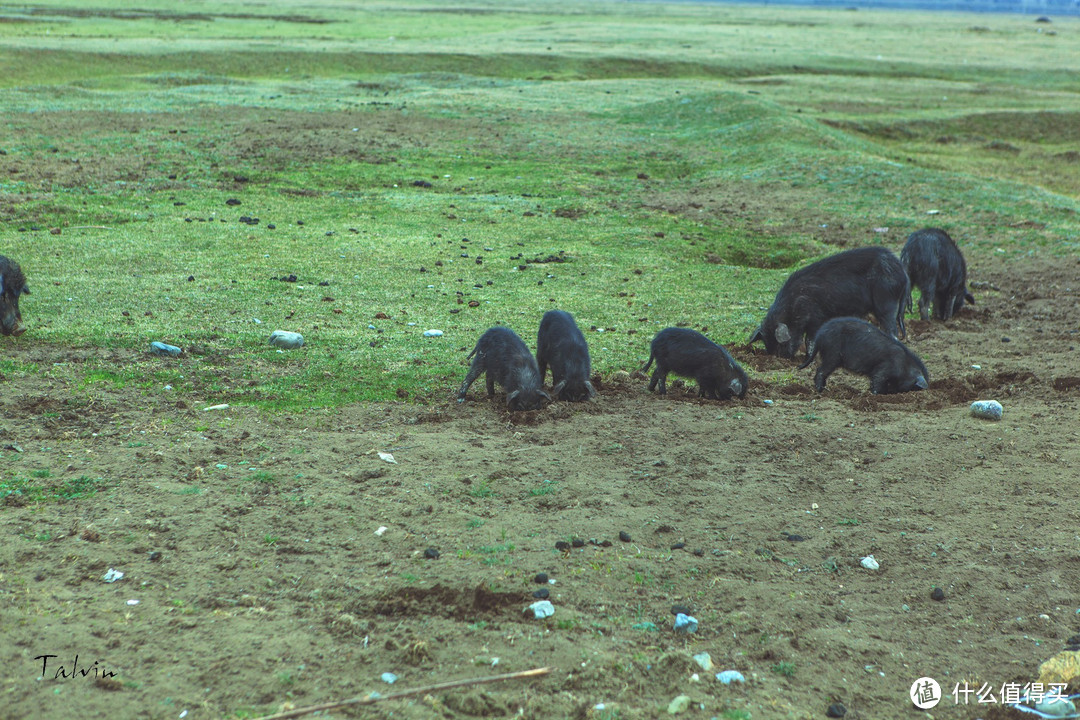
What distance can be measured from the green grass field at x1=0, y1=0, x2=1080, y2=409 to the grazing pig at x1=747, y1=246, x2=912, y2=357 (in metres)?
1.07

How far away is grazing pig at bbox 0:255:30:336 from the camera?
9680 mm

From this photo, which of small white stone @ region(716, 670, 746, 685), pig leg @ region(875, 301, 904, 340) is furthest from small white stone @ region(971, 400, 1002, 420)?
small white stone @ region(716, 670, 746, 685)

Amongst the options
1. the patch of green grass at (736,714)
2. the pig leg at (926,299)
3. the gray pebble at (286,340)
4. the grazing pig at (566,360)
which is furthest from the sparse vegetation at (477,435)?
the pig leg at (926,299)

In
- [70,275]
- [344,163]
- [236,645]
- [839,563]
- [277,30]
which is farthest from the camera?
[277,30]

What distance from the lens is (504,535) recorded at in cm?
607

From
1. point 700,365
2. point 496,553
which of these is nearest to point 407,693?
point 496,553

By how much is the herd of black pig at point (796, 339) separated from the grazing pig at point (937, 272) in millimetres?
15

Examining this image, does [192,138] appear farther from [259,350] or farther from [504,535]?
[504,535]

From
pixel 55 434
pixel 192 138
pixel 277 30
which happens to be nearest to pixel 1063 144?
pixel 192 138

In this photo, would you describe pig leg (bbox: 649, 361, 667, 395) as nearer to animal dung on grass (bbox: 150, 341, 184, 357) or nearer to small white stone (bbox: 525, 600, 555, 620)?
small white stone (bbox: 525, 600, 555, 620)

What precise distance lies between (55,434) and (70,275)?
18.5 ft

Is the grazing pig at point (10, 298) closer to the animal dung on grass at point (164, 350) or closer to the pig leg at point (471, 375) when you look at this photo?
the animal dung on grass at point (164, 350)

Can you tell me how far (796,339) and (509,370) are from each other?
4008 mm

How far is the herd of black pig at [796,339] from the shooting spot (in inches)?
350
